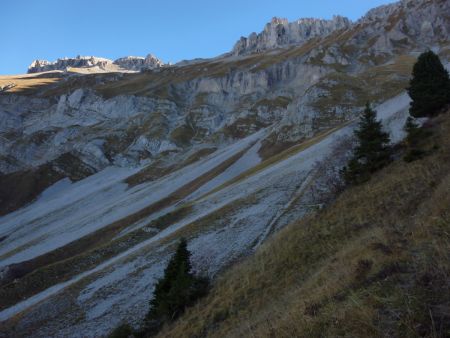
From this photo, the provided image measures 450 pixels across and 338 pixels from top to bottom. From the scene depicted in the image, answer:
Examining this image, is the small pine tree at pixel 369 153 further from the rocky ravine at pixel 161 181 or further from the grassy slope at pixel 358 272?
the rocky ravine at pixel 161 181

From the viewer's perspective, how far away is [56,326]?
28391 mm

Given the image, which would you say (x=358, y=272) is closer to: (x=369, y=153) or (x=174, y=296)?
(x=174, y=296)

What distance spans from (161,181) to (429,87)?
66.3 meters

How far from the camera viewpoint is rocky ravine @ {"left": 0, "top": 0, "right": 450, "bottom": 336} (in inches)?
1264

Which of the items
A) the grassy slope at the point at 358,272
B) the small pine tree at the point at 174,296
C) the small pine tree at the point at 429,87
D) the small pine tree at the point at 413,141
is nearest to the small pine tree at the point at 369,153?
the grassy slope at the point at 358,272

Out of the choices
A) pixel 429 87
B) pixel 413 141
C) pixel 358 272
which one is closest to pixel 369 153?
pixel 413 141

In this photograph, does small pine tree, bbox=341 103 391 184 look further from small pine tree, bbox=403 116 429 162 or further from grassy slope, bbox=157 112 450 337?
small pine tree, bbox=403 116 429 162

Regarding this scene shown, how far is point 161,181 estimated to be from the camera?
299 ft

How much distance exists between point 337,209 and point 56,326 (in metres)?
22.6

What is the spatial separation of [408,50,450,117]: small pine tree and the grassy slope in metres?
4.25

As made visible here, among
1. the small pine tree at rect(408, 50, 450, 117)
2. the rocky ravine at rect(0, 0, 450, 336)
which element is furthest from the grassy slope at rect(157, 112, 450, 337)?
the rocky ravine at rect(0, 0, 450, 336)

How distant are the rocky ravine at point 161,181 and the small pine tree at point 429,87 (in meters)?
7.18

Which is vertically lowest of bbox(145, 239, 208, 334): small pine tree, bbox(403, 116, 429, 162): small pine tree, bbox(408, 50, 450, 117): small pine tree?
bbox(145, 239, 208, 334): small pine tree

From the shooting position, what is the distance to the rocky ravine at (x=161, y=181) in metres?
32.1
